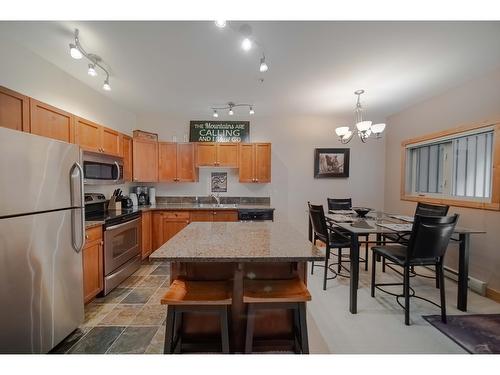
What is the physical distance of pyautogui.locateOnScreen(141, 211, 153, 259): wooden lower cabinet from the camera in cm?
338

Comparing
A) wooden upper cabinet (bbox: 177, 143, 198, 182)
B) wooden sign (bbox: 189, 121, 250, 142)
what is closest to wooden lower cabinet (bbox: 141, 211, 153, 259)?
wooden upper cabinet (bbox: 177, 143, 198, 182)

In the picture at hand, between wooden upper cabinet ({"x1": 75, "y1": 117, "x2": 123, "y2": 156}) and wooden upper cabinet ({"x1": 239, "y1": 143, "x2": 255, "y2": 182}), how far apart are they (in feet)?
6.58

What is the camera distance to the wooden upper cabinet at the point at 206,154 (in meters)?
3.97

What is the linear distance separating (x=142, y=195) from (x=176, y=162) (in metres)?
0.93

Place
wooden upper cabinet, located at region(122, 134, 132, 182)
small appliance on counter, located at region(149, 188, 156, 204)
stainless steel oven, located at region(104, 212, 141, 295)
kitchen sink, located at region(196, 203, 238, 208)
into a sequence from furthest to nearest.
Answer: small appliance on counter, located at region(149, 188, 156, 204) → kitchen sink, located at region(196, 203, 238, 208) → wooden upper cabinet, located at region(122, 134, 132, 182) → stainless steel oven, located at region(104, 212, 141, 295)

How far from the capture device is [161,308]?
89.1 inches

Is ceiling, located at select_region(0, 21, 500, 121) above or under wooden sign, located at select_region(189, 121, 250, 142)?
above

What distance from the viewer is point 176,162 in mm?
3963

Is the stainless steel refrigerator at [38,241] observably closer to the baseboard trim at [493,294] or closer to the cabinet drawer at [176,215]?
the cabinet drawer at [176,215]

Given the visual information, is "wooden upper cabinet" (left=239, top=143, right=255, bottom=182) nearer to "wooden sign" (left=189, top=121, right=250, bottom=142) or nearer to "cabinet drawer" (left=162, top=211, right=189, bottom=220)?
"wooden sign" (left=189, top=121, right=250, bottom=142)

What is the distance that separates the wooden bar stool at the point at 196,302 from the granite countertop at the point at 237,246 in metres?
0.21

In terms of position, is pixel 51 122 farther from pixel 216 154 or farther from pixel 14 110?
pixel 216 154

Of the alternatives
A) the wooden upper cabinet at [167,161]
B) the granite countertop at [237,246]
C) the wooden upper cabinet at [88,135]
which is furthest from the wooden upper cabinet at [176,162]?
the granite countertop at [237,246]

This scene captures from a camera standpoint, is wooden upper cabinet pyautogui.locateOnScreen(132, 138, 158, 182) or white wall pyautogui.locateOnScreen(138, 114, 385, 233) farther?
white wall pyautogui.locateOnScreen(138, 114, 385, 233)
